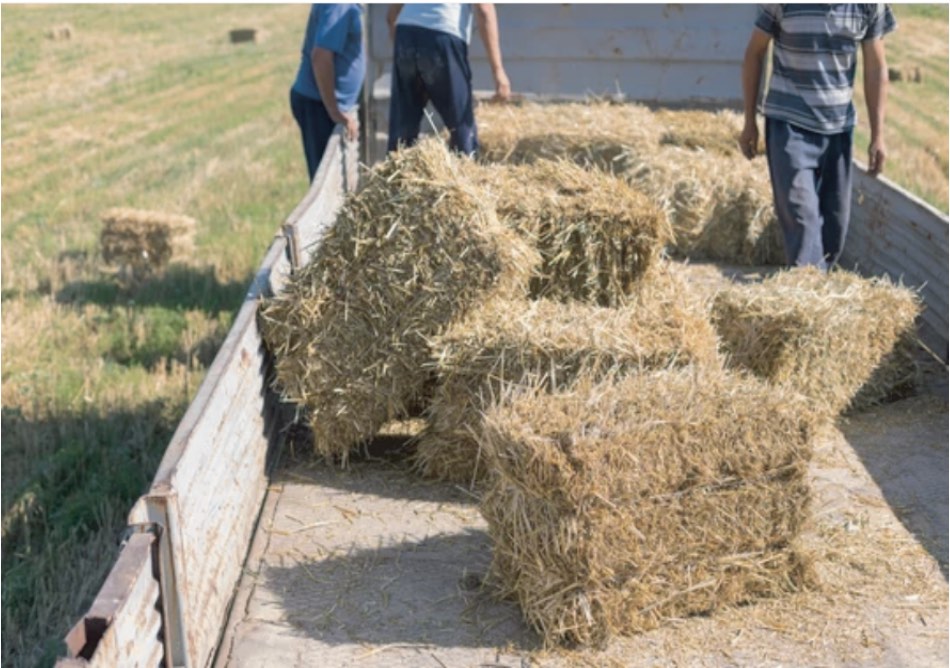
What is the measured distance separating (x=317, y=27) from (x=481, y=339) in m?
3.61

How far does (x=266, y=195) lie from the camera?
42.9 ft

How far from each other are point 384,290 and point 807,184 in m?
2.61

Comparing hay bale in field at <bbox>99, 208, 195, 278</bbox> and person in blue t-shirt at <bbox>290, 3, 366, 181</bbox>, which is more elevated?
person in blue t-shirt at <bbox>290, 3, 366, 181</bbox>

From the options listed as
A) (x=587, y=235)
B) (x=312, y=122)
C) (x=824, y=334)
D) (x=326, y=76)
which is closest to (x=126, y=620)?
(x=587, y=235)

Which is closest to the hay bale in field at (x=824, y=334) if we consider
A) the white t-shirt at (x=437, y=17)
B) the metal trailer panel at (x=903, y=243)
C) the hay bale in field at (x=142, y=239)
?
the metal trailer panel at (x=903, y=243)

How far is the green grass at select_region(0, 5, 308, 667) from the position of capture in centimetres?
569

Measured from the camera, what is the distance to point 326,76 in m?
7.70

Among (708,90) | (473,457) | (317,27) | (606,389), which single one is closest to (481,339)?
(473,457)

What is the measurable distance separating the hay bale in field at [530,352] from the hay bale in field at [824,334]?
487 millimetres

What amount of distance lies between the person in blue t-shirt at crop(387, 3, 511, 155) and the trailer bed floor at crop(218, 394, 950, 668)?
291cm

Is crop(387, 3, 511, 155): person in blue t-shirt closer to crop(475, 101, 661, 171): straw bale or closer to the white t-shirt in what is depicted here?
the white t-shirt

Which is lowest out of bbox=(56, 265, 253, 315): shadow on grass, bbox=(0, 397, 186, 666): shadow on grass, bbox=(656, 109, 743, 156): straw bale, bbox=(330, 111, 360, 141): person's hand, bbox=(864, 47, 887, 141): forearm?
bbox=(56, 265, 253, 315): shadow on grass

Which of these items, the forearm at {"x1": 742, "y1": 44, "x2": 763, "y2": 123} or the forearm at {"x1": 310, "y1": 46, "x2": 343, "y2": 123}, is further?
the forearm at {"x1": 310, "y1": 46, "x2": 343, "y2": 123}

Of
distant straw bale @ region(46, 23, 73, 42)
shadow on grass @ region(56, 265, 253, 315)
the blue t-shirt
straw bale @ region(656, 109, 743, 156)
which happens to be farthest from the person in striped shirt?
distant straw bale @ region(46, 23, 73, 42)
